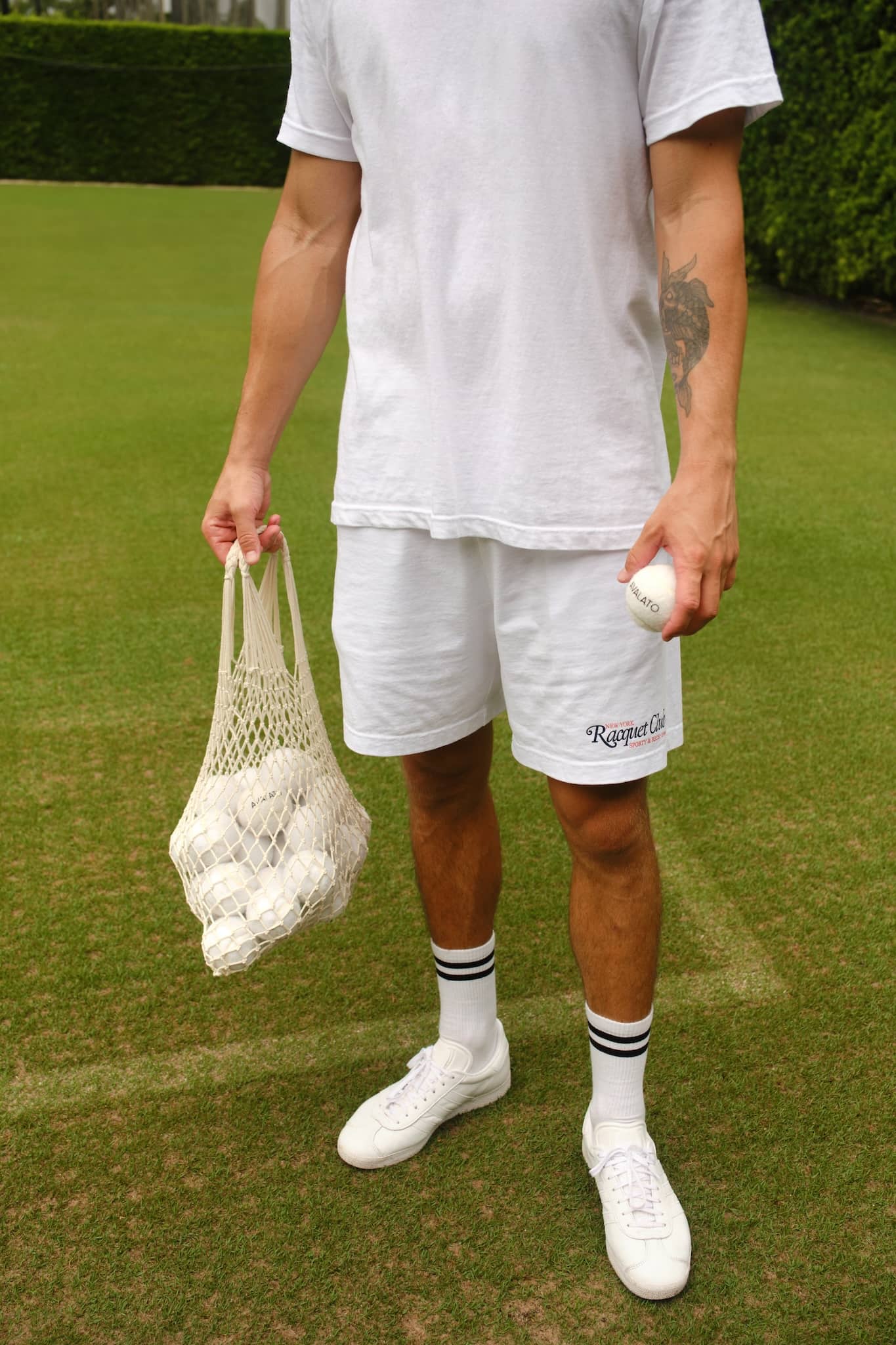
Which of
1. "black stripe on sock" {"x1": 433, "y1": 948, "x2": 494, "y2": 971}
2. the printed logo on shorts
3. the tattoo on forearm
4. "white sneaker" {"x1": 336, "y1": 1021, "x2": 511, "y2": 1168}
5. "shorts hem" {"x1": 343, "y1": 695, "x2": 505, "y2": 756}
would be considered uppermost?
the tattoo on forearm

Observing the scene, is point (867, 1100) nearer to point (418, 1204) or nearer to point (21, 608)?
point (418, 1204)

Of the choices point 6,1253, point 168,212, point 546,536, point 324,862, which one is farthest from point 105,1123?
point 168,212

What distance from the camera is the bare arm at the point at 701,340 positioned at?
1.37 meters

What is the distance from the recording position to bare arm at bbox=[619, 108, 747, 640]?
1.37 m

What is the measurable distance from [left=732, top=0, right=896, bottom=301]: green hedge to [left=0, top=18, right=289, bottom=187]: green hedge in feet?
43.1

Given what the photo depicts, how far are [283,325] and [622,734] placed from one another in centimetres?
80

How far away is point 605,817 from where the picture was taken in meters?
1.68

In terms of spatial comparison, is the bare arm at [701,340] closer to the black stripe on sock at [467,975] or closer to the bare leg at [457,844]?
the bare leg at [457,844]

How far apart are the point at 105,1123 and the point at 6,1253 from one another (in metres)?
0.27

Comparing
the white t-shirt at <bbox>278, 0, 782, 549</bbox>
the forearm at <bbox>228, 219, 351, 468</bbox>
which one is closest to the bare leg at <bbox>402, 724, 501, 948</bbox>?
the white t-shirt at <bbox>278, 0, 782, 549</bbox>

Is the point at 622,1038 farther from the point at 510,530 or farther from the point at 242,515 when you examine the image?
the point at 242,515

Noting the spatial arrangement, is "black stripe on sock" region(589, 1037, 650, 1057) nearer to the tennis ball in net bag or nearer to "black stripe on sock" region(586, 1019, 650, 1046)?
"black stripe on sock" region(586, 1019, 650, 1046)

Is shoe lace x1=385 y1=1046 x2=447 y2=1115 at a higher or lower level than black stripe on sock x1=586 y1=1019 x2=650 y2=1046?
lower

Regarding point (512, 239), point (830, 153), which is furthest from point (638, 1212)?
point (830, 153)
